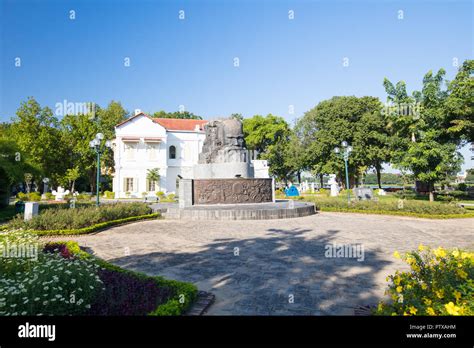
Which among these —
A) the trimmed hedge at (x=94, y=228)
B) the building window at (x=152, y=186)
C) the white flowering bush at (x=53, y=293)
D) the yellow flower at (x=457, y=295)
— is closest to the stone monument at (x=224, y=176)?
the trimmed hedge at (x=94, y=228)

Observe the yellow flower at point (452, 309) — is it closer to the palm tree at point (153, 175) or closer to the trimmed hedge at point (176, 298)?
the trimmed hedge at point (176, 298)

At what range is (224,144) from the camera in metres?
18.6

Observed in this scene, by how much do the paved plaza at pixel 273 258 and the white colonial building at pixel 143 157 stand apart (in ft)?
92.1

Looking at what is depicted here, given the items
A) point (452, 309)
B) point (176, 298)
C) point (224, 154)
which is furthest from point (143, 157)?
point (452, 309)

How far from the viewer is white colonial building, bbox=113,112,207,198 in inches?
1502

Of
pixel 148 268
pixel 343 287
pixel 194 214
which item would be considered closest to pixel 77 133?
pixel 194 214

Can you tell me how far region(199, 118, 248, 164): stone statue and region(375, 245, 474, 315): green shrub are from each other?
15.3 m

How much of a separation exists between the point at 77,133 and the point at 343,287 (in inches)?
1759

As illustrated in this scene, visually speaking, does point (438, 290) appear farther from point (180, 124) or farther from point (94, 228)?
point (180, 124)

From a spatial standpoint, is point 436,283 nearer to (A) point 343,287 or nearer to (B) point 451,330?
(B) point 451,330

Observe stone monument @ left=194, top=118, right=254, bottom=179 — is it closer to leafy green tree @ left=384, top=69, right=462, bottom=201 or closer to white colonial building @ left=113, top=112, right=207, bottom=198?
leafy green tree @ left=384, top=69, right=462, bottom=201

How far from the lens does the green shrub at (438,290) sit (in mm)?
2727

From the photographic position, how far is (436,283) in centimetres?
306

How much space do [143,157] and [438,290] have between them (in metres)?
39.9
